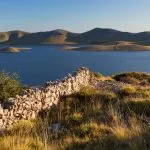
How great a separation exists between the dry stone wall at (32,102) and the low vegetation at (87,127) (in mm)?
250

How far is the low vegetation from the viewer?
7.64m

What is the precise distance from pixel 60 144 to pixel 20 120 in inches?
148

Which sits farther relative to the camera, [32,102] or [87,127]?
[32,102]

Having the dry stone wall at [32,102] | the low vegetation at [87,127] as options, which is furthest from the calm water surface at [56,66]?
the low vegetation at [87,127]

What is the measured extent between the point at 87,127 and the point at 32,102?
315cm

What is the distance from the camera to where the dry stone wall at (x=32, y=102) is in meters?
11.0

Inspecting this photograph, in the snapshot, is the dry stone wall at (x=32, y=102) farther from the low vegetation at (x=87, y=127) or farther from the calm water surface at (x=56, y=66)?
the calm water surface at (x=56, y=66)

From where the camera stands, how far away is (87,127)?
1012 cm

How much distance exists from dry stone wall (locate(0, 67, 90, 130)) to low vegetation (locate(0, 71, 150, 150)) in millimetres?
250

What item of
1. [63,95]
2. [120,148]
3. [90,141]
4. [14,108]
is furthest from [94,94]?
[120,148]

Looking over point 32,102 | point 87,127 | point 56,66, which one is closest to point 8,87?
point 32,102

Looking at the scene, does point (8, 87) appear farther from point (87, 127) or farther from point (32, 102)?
point (87, 127)

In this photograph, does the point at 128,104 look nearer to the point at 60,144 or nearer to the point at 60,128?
the point at 60,128

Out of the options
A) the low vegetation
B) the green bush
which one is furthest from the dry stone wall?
the green bush
